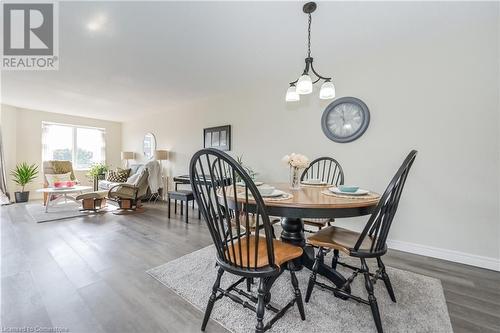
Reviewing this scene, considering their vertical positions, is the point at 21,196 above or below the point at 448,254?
above

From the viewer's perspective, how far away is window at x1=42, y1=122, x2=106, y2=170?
5695mm

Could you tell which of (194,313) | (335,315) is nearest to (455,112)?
(335,315)

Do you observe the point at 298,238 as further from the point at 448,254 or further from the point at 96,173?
the point at 96,173

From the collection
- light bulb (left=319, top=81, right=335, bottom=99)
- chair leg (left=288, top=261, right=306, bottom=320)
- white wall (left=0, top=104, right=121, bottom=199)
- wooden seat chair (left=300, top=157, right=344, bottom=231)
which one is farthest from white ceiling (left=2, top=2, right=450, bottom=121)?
chair leg (left=288, top=261, right=306, bottom=320)

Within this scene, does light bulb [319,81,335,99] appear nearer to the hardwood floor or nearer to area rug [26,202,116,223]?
the hardwood floor

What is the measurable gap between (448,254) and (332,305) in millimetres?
1635

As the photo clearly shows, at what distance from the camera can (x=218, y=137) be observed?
4.23m

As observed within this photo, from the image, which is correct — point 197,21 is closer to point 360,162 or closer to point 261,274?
point 261,274

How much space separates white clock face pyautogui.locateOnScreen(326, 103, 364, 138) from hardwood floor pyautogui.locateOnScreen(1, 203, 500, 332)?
151 cm

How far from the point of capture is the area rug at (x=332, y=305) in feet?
4.22

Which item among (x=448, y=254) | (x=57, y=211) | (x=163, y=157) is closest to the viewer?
(x=448, y=254)

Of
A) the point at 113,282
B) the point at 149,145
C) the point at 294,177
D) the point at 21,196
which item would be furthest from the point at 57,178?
the point at 294,177

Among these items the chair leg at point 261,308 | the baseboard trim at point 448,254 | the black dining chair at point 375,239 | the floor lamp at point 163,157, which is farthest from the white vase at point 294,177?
the floor lamp at point 163,157

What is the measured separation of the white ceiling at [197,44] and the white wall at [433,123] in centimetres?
11
